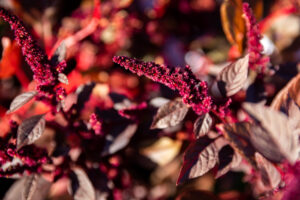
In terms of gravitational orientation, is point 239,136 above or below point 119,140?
below

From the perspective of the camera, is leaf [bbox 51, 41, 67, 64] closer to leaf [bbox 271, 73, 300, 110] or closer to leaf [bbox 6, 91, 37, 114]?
leaf [bbox 6, 91, 37, 114]

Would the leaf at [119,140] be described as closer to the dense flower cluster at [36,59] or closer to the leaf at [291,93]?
the dense flower cluster at [36,59]

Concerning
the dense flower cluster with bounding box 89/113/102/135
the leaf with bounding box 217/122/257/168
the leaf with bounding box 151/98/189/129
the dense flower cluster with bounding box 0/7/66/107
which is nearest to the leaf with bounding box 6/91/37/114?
the dense flower cluster with bounding box 0/7/66/107

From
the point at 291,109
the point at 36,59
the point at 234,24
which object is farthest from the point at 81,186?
the point at 234,24

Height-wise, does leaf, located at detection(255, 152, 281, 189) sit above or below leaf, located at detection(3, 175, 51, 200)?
below

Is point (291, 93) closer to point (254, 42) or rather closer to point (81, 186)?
point (254, 42)

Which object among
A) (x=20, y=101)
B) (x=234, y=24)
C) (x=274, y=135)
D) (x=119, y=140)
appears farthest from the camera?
(x=234, y=24)
